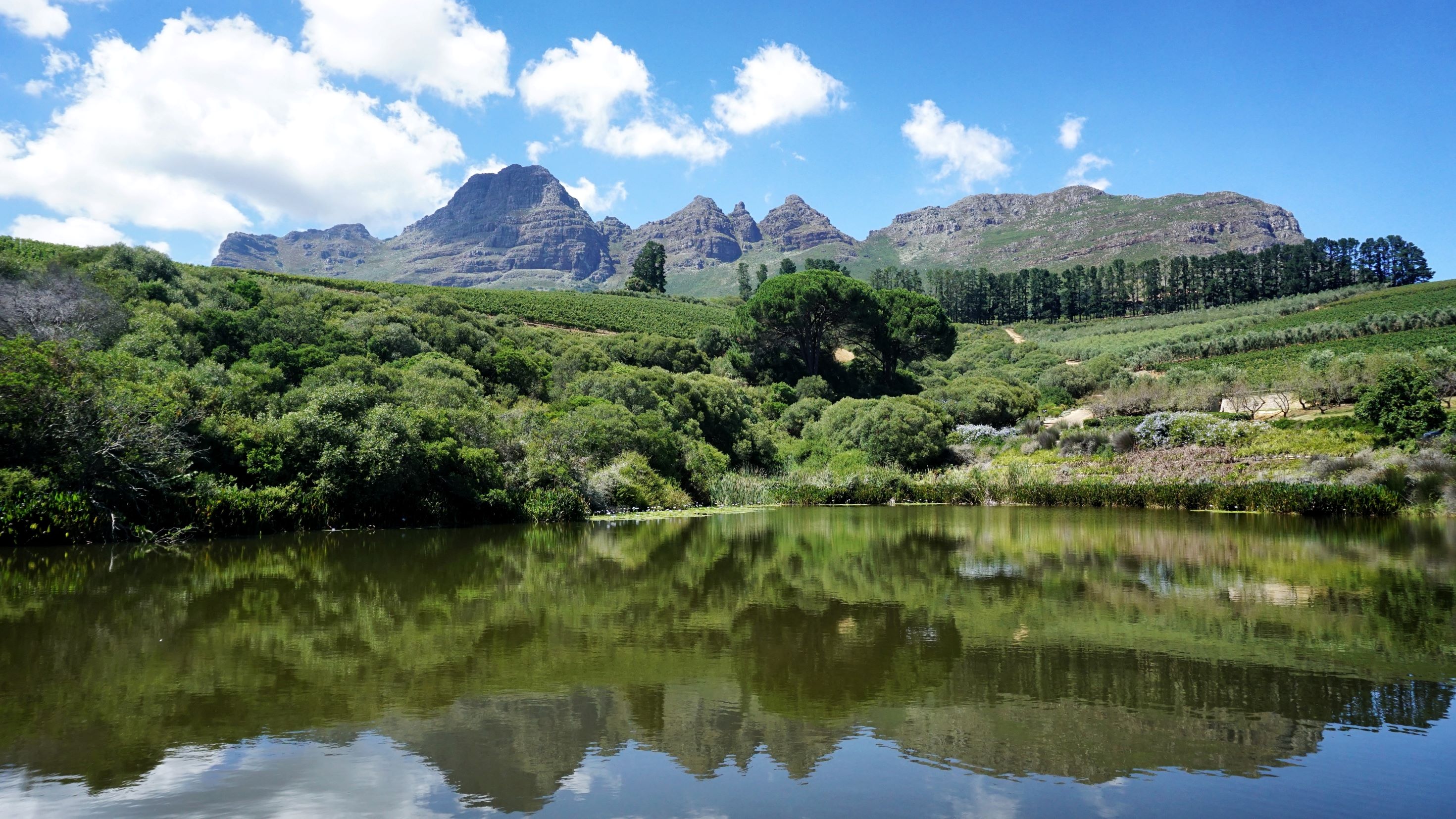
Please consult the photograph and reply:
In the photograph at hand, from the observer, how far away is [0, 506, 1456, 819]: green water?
500cm

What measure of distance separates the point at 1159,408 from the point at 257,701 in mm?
51171

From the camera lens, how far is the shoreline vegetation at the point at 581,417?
782 inches

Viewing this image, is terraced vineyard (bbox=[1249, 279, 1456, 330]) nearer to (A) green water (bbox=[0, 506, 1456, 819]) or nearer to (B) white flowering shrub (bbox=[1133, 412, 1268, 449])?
(B) white flowering shrub (bbox=[1133, 412, 1268, 449])

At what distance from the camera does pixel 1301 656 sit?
826cm

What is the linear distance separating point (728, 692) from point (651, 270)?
11842cm

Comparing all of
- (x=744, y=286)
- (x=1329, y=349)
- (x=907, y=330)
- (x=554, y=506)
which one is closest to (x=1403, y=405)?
(x=554, y=506)

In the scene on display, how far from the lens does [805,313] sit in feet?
214

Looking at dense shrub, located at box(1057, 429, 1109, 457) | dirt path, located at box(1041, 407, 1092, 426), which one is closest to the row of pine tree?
dirt path, located at box(1041, 407, 1092, 426)

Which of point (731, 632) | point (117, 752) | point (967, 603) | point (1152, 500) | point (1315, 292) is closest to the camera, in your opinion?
point (117, 752)

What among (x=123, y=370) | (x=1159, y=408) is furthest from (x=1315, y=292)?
(x=123, y=370)

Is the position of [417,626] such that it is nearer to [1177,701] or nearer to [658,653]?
[658,653]

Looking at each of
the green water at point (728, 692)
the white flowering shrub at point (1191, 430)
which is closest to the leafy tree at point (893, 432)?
the white flowering shrub at point (1191, 430)

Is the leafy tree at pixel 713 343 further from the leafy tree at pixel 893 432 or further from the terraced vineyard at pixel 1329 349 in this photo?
the terraced vineyard at pixel 1329 349

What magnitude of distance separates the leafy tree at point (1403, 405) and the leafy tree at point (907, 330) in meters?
37.5
